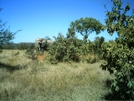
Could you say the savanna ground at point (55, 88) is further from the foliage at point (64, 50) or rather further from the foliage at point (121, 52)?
the foliage at point (64, 50)

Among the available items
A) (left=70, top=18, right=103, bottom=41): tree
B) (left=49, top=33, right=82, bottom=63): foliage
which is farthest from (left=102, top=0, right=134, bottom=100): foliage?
(left=70, top=18, right=103, bottom=41): tree

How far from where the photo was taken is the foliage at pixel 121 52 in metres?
4.90

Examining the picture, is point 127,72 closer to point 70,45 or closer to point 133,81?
point 133,81

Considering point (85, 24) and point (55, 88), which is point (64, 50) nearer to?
point (55, 88)

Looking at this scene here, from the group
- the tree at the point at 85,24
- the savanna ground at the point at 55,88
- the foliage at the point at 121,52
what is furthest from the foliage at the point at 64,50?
the tree at the point at 85,24

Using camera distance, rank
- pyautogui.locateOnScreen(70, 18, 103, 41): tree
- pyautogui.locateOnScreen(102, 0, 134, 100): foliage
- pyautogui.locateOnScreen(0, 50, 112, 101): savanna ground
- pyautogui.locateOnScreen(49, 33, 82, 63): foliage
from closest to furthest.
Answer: pyautogui.locateOnScreen(102, 0, 134, 100): foliage, pyautogui.locateOnScreen(0, 50, 112, 101): savanna ground, pyautogui.locateOnScreen(49, 33, 82, 63): foliage, pyautogui.locateOnScreen(70, 18, 103, 41): tree

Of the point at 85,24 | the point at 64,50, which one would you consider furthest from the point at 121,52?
the point at 85,24

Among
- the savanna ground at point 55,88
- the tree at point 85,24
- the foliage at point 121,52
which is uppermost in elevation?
the tree at point 85,24

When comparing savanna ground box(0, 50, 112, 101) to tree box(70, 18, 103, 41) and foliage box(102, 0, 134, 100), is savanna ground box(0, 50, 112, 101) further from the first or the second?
tree box(70, 18, 103, 41)

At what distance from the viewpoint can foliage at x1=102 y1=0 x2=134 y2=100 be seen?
490cm

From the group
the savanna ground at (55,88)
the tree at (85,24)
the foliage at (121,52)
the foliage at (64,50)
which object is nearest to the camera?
the foliage at (121,52)

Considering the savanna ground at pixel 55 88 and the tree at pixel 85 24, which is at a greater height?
the tree at pixel 85 24

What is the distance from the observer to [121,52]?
17.8 ft

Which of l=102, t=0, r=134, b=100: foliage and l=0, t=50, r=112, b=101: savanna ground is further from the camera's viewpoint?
l=0, t=50, r=112, b=101: savanna ground
